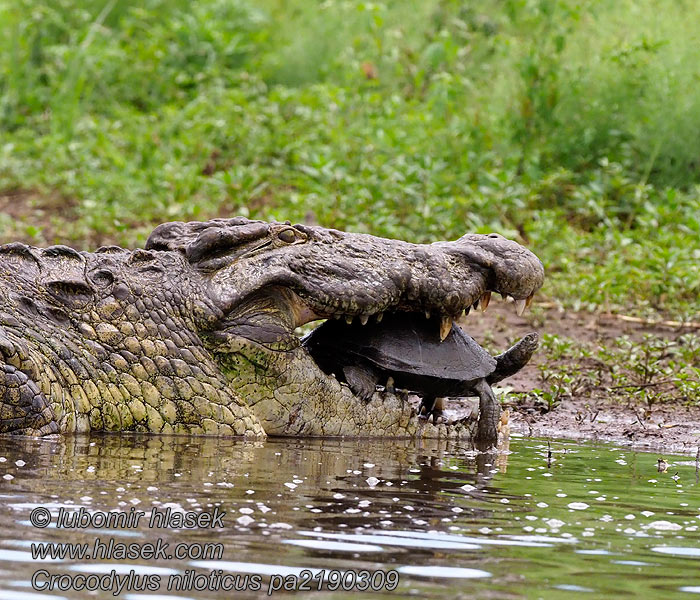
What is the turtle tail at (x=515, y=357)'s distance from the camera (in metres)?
5.47

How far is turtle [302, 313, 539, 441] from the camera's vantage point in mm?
5234

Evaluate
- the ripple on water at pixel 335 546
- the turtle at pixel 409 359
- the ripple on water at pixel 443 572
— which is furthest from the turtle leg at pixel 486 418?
the ripple on water at pixel 443 572

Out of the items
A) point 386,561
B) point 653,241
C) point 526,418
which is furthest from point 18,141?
point 386,561

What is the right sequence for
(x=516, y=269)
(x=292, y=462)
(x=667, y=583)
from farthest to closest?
1. (x=516, y=269)
2. (x=292, y=462)
3. (x=667, y=583)

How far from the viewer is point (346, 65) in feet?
45.0

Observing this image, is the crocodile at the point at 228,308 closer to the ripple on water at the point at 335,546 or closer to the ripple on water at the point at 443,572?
the ripple on water at the point at 335,546

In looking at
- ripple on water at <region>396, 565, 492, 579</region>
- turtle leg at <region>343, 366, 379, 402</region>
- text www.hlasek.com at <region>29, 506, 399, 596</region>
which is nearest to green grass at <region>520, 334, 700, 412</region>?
turtle leg at <region>343, 366, 379, 402</region>

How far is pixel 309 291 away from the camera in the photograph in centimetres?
506

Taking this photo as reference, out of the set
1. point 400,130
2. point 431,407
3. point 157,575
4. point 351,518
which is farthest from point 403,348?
point 400,130

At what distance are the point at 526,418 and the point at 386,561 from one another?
11.4 feet

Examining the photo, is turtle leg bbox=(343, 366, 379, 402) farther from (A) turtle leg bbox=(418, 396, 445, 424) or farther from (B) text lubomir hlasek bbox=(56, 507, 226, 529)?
(B) text lubomir hlasek bbox=(56, 507, 226, 529)

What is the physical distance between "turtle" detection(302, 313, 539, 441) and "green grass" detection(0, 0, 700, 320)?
329 centimetres

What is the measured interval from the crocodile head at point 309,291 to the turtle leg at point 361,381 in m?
0.04

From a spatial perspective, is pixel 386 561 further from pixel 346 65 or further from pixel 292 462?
pixel 346 65
